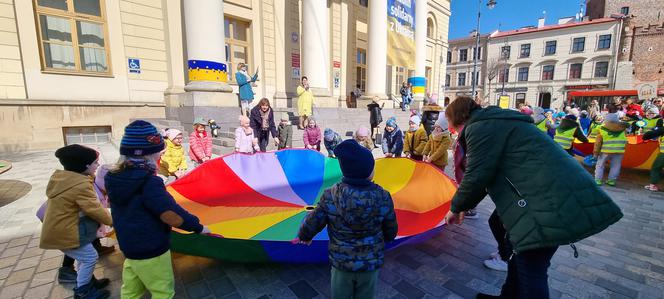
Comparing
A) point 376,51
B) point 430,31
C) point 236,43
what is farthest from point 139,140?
point 430,31

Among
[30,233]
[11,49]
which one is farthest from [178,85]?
[30,233]

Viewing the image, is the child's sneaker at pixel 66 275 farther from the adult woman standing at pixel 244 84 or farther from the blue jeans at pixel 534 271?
the adult woman standing at pixel 244 84

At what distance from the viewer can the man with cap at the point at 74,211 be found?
2.11 meters

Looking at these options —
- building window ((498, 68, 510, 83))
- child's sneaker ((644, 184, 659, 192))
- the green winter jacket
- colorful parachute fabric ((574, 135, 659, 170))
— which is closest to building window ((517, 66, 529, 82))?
building window ((498, 68, 510, 83))

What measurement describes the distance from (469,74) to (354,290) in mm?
49069

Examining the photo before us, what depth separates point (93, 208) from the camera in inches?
86.2

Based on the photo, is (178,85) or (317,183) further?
(178,85)

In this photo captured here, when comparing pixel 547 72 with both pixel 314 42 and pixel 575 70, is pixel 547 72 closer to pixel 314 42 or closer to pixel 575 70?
pixel 575 70

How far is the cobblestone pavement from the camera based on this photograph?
2.43 m

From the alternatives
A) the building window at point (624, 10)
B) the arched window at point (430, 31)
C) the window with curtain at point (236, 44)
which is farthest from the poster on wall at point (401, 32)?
the building window at point (624, 10)

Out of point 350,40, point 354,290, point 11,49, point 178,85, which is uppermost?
point 350,40

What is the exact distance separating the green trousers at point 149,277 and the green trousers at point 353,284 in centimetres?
109

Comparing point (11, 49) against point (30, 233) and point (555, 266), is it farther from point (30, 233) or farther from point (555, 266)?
point (555, 266)

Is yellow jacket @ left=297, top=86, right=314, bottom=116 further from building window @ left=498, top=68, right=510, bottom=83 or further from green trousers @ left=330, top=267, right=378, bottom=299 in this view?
building window @ left=498, top=68, right=510, bottom=83
